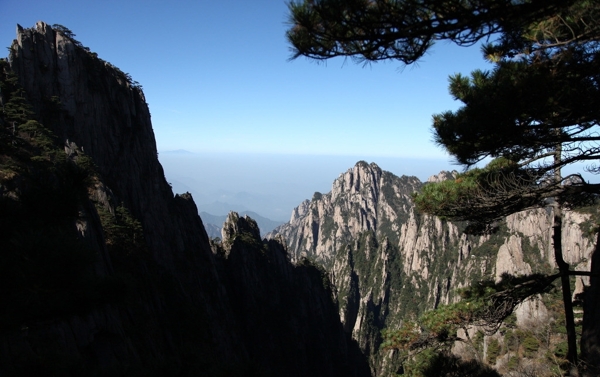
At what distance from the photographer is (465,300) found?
26.8 feet

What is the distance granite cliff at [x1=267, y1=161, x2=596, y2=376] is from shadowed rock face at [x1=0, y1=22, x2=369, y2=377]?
75.9 ft

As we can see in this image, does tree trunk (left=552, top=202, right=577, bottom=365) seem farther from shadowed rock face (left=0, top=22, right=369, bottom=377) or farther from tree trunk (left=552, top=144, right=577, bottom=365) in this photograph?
shadowed rock face (left=0, top=22, right=369, bottom=377)

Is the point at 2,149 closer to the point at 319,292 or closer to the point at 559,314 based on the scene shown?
the point at 559,314

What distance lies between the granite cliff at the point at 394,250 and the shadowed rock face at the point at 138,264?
75.9ft

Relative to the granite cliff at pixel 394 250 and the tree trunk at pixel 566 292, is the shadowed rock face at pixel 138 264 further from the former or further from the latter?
the granite cliff at pixel 394 250

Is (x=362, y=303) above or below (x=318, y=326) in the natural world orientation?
below

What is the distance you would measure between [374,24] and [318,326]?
58.6m

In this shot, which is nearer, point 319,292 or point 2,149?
point 2,149

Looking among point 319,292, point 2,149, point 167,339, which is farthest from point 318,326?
point 2,149

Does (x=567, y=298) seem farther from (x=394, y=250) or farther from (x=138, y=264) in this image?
(x=394, y=250)

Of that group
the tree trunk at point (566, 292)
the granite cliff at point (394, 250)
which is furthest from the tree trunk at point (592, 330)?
the granite cliff at point (394, 250)

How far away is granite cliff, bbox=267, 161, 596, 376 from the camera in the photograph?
66.9 metres

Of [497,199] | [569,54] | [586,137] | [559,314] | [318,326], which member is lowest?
[318,326]

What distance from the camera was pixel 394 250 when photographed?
119m
